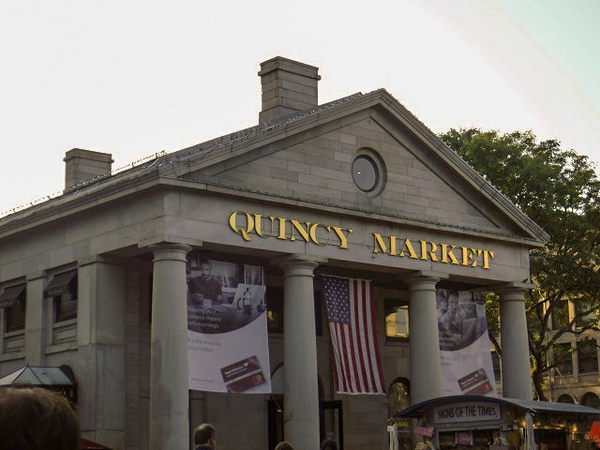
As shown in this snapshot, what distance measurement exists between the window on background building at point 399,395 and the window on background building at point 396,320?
162cm

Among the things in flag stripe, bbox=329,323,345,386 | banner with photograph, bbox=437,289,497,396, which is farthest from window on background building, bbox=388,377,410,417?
flag stripe, bbox=329,323,345,386

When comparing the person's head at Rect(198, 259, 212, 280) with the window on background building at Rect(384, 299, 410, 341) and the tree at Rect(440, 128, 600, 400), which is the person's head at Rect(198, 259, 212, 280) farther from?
the tree at Rect(440, 128, 600, 400)

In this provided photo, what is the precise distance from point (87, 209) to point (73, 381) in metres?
4.84

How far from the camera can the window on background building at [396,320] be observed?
4012 centimetres

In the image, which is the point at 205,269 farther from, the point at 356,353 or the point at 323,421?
the point at 323,421

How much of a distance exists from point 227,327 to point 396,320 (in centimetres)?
1252

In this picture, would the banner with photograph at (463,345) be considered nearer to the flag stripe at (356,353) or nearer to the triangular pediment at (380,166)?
the triangular pediment at (380,166)

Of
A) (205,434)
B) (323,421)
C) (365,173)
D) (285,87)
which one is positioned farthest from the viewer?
(323,421)

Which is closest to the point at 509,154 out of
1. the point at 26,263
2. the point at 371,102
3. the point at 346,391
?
the point at 371,102

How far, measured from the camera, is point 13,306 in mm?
34500

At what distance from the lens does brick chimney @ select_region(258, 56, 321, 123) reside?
118 ft

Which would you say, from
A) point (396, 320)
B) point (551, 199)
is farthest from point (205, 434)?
point (551, 199)

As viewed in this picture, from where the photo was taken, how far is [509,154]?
48.9 meters

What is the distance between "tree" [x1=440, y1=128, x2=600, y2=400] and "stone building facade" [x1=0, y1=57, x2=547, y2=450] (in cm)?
955
